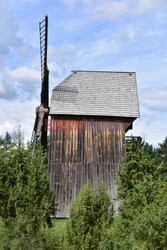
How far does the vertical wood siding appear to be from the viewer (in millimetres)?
19859

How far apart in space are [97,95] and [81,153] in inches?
172

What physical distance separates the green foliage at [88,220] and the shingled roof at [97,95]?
982cm

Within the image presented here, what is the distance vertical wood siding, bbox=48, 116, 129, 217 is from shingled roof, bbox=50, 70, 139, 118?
26.2 inches

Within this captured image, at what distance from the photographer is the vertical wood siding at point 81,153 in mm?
19859

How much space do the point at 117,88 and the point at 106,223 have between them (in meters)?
12.9

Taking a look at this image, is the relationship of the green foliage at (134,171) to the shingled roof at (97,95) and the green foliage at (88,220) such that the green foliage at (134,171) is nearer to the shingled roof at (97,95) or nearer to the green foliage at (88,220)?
the green foliage at (88,220)

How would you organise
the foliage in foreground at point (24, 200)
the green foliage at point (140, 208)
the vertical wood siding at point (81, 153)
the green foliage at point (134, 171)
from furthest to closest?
the vertical wood siding at point (81, 153) → the green foliage at point (134, 171) → the foliage in foreground at point (24, 200) → the green foliage at point (140, 208)

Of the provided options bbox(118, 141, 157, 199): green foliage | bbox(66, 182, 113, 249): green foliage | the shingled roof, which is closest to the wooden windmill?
the shingled roof

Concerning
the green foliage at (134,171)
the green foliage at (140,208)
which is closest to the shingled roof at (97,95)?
the green foliage at (140,208)

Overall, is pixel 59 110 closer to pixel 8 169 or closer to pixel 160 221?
pixel 8 169

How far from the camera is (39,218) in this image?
39.9ft

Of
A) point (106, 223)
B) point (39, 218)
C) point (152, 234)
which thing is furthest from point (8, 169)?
point (152, 234)

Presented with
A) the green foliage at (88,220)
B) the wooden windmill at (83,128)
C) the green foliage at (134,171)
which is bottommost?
the green foliage at (88,220)

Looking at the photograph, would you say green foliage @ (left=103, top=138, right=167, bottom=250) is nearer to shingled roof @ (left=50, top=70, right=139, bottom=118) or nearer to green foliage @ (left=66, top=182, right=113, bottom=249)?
green foliage @ (left=66, top=182, right=113, bottom=249)
